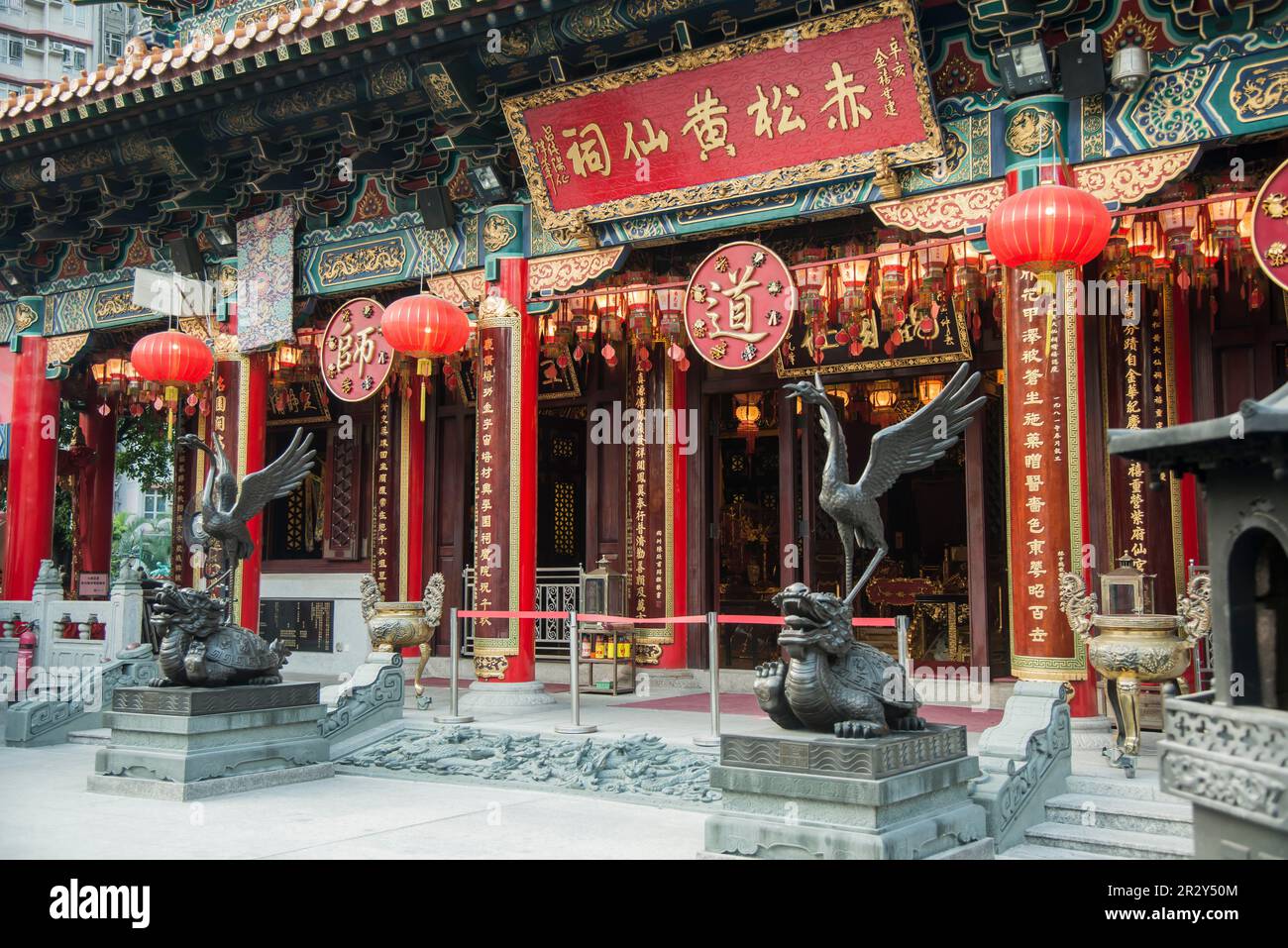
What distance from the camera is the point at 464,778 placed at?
7.26 metres

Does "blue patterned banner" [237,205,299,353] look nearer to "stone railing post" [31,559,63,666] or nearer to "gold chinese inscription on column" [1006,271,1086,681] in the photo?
"stone railing post" [31,559,63,666]

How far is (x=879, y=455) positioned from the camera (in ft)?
17.3

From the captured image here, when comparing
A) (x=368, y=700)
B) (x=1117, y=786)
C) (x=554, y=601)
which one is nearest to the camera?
(x=1117, y=786)

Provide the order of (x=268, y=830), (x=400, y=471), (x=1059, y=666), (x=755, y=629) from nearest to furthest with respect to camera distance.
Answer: (x=268, y=830)
(x=1059, y=666)
(x=755, y=629)
(x=400, y=471)

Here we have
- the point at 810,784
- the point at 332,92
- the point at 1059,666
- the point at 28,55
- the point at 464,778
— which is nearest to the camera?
the point at 810,784

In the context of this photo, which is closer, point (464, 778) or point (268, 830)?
point (268, 830)

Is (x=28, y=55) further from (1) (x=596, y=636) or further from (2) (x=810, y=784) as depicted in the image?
(2) (x=810, y=784)

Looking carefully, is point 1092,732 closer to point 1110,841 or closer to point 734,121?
point 1110,841

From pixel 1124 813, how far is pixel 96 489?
43.1ft

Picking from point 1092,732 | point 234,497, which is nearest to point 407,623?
point 234,497

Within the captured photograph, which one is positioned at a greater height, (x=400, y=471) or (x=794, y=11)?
(x=794, y=11)

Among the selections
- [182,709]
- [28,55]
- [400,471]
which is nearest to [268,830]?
[182,709]

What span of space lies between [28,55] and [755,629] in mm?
34232

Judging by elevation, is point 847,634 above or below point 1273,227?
below
